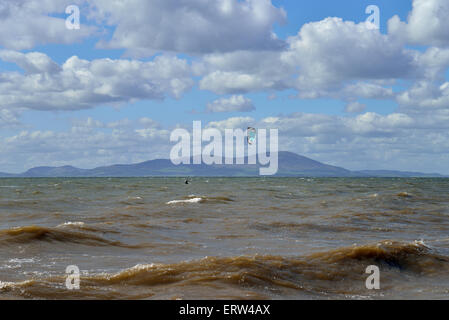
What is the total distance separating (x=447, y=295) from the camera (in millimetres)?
11312

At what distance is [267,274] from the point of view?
42.5 ft

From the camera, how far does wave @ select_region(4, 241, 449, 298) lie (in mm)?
11516

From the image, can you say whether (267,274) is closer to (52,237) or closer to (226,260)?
(226,260)

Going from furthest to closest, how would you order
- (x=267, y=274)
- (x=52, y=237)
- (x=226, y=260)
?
(x=52, y=237)
(x=226, y=260)
(x=267, y=274)

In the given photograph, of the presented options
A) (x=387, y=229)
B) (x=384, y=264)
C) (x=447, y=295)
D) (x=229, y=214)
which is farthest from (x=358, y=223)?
(x=447, y=295)

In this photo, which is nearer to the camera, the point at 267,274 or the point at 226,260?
the point at 267,274

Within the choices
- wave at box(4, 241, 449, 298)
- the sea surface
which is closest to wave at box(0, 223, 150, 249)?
the sea surface

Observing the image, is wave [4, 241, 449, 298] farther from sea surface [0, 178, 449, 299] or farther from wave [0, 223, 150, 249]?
wave [0, 223, 150, 249]

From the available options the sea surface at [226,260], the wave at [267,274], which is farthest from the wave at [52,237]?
the wave at [267,274]

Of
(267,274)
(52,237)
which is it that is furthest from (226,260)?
(52,237)

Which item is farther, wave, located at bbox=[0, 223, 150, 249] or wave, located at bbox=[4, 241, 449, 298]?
wave, located at bbox=[0, 223, 150, 249]

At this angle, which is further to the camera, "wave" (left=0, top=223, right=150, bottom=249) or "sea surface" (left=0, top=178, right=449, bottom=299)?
"wave" (left=0, top=223, right=150, bottom=249)
